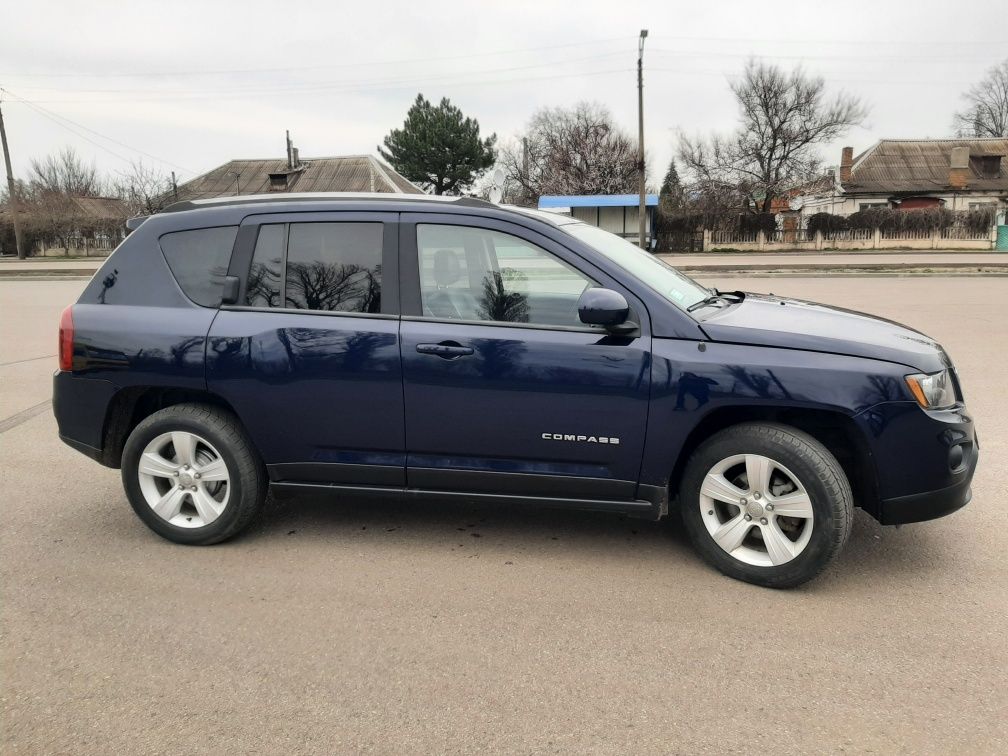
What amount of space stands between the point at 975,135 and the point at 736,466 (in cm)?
7858

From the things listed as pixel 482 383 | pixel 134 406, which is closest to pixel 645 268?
pixel 482 383

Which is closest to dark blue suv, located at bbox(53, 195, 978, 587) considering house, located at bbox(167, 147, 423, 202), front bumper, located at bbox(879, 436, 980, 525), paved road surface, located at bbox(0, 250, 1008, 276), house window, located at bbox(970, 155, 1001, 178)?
front bumper, located at bbox(879, 436, 980, 525)

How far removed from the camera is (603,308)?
11.4ft

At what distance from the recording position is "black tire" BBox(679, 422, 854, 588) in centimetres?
340

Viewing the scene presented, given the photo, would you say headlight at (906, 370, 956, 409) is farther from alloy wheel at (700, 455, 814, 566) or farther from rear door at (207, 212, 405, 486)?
rear door at (207, 212, 405, 486)

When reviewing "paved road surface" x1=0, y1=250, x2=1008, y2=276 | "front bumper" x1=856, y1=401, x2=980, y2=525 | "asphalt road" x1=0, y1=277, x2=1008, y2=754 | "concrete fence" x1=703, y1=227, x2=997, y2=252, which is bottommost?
"asphalt road" x1=0, y1=277, x2=1008, y2=754

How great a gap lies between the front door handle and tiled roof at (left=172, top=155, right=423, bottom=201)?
165 feet

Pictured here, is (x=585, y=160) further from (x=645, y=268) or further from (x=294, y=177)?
(x=645, y=268)

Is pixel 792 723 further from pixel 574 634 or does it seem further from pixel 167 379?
pixel 167 379

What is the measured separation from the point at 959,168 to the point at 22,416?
58.6 m

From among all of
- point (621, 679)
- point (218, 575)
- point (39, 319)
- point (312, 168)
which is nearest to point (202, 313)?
point (218, 575)

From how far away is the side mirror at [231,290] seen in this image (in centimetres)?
403

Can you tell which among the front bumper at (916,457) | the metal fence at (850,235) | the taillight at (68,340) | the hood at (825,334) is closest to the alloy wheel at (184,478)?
the taillight at (68,340)

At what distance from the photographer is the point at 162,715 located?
2697 mm
